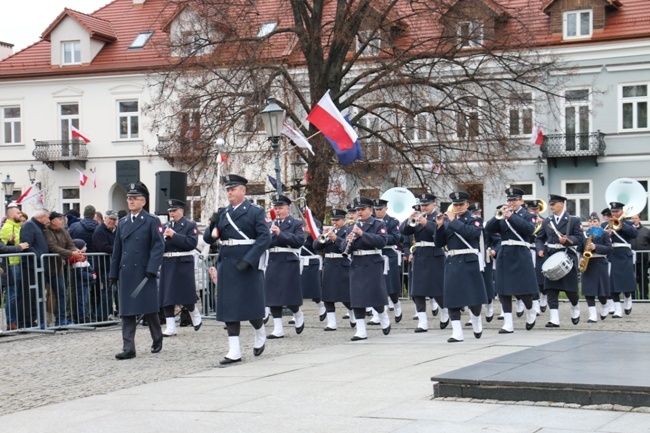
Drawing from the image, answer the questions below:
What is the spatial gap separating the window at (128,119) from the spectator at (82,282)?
30765 mm

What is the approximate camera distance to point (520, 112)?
29062 millimetres

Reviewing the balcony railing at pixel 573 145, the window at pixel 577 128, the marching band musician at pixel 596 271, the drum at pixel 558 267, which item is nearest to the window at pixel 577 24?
the window at pixel 577 128

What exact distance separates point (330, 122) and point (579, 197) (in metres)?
23.9

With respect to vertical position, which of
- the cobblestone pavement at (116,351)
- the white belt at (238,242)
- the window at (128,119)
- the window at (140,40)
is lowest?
the cobblestone pavement at (116,351)

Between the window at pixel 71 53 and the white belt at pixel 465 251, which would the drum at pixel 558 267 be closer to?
the white belt at pixel 465 251

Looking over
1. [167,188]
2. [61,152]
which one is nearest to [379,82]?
[167,188]

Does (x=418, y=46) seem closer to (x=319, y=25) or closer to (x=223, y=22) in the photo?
(x=319, y=25)

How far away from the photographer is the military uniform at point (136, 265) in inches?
547

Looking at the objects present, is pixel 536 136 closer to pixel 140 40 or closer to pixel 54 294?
pixel 140 40

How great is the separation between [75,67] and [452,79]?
83.3ft

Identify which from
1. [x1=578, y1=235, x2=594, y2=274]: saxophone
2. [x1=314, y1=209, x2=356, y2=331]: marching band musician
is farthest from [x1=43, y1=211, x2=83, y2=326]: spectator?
[x1=578, y1=235, x2=594, y2=274]: saxophone

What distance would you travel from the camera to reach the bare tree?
26.9 meters

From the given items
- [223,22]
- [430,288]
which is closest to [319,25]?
[223,22]

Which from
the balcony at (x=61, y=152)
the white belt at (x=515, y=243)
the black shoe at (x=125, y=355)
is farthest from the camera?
the balcony at (x=61, y=152)
